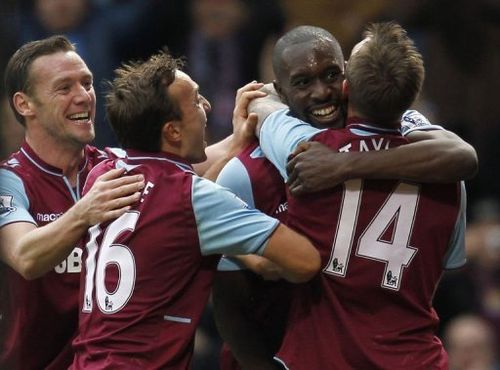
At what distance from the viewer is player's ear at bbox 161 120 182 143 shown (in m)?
4.14

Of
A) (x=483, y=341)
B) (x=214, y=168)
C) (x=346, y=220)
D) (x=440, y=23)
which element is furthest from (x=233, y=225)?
(x=440, y=23)

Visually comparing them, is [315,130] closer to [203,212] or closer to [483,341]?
[203,212]

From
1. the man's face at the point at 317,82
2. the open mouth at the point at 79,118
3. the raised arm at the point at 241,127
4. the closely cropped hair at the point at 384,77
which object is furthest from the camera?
the open mouth at the point at 79,118

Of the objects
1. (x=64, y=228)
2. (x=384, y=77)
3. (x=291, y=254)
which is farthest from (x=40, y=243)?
(x=384, y=77)

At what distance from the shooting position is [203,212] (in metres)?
4.00

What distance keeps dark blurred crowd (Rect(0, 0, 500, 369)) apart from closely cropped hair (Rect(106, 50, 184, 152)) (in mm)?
2789

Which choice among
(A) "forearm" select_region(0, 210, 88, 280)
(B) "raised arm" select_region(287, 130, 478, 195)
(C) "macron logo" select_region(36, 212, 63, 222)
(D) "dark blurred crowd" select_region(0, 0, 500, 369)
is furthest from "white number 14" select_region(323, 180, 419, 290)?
(D) "dark blurred crowd" select_region(0, 0, 500, 369)

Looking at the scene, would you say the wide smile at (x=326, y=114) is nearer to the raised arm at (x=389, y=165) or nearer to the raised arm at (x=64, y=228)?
the raised arm at (x=389, y=165)

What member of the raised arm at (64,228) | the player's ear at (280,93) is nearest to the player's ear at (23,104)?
the raised arm at (64,228)

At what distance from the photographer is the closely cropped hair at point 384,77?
13.1 feet

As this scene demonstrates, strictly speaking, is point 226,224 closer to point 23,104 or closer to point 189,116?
point 189,116

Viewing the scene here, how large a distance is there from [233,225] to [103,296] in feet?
1.53

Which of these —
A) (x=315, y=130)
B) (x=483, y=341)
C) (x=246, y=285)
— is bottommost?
(x=483, y=341)

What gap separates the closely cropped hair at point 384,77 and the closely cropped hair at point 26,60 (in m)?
1.25
